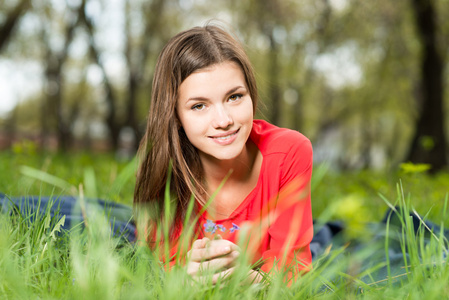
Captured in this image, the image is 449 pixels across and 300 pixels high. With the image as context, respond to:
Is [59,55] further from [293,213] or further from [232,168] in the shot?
[293,213]

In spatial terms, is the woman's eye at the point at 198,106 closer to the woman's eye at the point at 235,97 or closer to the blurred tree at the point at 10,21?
the woman's eye at the point at 235,97

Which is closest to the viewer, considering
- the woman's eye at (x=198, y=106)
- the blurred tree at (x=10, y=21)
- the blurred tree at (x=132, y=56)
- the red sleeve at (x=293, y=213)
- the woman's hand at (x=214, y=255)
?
the woman's hand at (x=214, y=255)

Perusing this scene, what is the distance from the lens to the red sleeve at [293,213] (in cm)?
171

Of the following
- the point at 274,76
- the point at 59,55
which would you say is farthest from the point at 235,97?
the point at 59,55

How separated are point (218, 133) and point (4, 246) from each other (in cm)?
89

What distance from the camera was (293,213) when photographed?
1.78 meters

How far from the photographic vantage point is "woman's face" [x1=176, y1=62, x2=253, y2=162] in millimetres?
1789

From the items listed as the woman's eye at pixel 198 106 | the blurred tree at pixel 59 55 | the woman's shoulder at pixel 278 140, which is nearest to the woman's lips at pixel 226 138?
the woman's eye at pixel 198 106

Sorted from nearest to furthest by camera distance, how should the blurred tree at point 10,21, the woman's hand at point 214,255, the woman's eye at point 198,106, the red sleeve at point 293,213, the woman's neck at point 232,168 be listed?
the woman's hand at point 214,255 → the red sleeve at point 293,213 → the woman's eye at point 198,106 → the woman's neck at point 232,168 → the blurred tree at point 10,21

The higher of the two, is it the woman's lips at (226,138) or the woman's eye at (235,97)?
the woman's eye at (235,97)

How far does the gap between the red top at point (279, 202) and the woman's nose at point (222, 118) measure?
1.07 ft

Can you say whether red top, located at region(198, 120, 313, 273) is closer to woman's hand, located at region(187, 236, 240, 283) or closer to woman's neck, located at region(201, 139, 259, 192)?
woman's neck, located at region(201, 139, 259, 192)

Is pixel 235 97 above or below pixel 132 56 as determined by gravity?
below

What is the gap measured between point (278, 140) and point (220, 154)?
0.32 m
